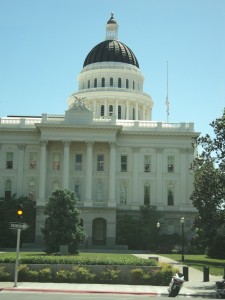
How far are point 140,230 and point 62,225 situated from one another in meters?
19.5

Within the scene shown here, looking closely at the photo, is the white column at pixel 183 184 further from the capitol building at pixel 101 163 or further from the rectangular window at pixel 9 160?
the rectangular window at pixel 9 160

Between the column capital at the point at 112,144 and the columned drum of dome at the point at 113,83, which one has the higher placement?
the columned drum of dome at the point at 113,83

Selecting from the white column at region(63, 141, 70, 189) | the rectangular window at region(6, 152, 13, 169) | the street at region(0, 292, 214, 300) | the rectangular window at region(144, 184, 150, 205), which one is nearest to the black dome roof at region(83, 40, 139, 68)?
the white column at region(63, 141, 70, 189)

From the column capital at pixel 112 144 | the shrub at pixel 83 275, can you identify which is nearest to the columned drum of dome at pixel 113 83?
the column capital at pixel 112 144

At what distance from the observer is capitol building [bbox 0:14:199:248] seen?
74.2 meters

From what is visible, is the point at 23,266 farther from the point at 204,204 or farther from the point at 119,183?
the point at 119,183

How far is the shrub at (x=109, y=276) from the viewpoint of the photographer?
29.6 m

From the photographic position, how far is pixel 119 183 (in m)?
76.6

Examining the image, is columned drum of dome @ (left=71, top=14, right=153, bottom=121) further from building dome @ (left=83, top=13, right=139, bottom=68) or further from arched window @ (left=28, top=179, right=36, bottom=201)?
arched window @ (left=28, top=179, right=36, bottom=201)

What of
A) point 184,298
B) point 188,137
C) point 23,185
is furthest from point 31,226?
point 184,298

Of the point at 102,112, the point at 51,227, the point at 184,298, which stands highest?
the point at 102,112

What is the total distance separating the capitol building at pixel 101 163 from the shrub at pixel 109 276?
43.1 metres

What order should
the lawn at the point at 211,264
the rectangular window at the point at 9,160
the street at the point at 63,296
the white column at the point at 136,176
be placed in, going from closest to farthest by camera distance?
the street at the point at 63,296 < the lawn at the point at 211,264 < the white column at the point at 136,176 < the rectangular window at the point at 9,160

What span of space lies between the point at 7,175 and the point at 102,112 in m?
22.4
